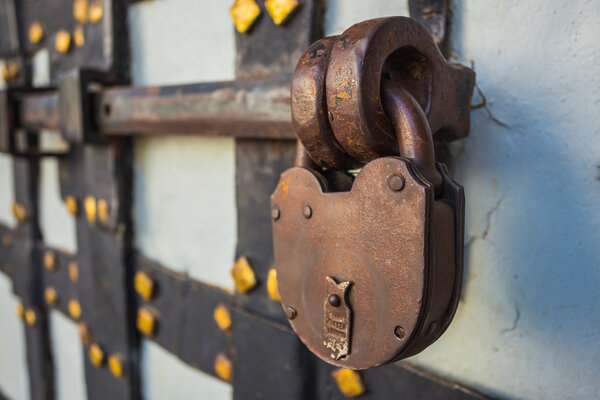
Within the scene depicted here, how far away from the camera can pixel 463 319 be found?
490 mm

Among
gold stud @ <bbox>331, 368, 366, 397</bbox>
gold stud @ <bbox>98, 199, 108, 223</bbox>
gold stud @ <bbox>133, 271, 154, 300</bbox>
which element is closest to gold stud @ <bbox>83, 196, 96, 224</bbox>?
gold stud @ <bbox>98, 199, 108, 223</bbox>

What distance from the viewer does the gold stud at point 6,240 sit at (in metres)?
1.36

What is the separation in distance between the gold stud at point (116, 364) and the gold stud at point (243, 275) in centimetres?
43

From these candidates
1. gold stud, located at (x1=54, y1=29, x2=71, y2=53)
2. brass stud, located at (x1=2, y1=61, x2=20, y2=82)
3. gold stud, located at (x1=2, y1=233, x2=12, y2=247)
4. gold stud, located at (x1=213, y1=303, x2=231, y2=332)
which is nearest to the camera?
gold stud, located at (x1=213, y1=303, x2=231, y2=332)

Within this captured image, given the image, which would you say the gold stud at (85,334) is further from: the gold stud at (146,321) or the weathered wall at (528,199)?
the weathered wall at (528,199)

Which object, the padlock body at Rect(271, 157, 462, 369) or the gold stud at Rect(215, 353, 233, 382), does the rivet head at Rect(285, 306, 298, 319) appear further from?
the gold stud at Rect(215, 353, 233, 382)

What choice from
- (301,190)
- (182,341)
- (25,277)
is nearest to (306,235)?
(301,190)

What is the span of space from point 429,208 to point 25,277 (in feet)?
4.21

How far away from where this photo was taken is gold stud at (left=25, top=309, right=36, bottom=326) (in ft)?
4.23

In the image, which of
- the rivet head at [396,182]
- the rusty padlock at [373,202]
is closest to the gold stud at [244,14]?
the rusty padlock at [373,202]

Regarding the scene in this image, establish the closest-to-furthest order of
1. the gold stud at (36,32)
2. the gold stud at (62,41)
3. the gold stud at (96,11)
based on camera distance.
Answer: the gold stud at (96,11)
the gold stud at (62,41)
the gold stud at (36,32)

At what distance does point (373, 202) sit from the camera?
0.34 metres

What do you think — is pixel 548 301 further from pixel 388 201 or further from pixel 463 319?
pixel 388 201

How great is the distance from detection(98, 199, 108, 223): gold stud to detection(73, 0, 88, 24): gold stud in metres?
0.36
